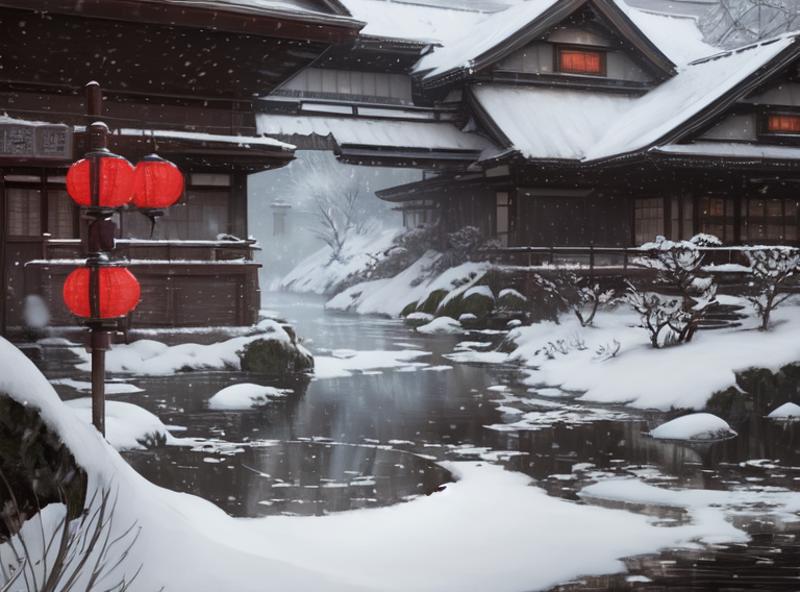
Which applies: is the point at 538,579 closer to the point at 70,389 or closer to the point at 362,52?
the point at 70,389

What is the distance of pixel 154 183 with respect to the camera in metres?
12.4

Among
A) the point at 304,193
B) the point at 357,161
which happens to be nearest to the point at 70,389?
the point at 357,161

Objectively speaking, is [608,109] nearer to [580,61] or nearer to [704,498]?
[580,61]

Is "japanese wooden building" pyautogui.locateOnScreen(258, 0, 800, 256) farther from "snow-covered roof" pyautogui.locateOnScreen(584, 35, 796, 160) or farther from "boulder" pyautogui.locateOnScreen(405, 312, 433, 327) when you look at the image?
"boulder" pyautogui.locateOnScreen(405, 312, 433, 327)

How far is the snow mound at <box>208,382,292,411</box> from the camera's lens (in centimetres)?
1391

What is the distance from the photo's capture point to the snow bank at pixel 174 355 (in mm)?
17125

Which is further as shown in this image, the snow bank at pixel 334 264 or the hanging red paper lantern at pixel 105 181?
the snow bank at pixel 334 264

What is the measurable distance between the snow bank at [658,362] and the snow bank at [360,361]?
2.56 metres

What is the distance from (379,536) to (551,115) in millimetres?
24135

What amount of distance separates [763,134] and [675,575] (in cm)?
2369

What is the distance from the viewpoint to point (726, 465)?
10.4 m

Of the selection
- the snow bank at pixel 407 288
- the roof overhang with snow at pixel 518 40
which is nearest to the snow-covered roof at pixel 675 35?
the roof overhang with snow at pixel 518 40

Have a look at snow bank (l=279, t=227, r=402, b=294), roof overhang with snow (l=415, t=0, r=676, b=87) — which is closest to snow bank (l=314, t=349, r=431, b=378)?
roof overhang with snow (l=415, t=0, r=676, b=87)

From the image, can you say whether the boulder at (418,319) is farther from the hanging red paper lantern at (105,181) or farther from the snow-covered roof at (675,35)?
the hanging red paper lantern at (105,181)
